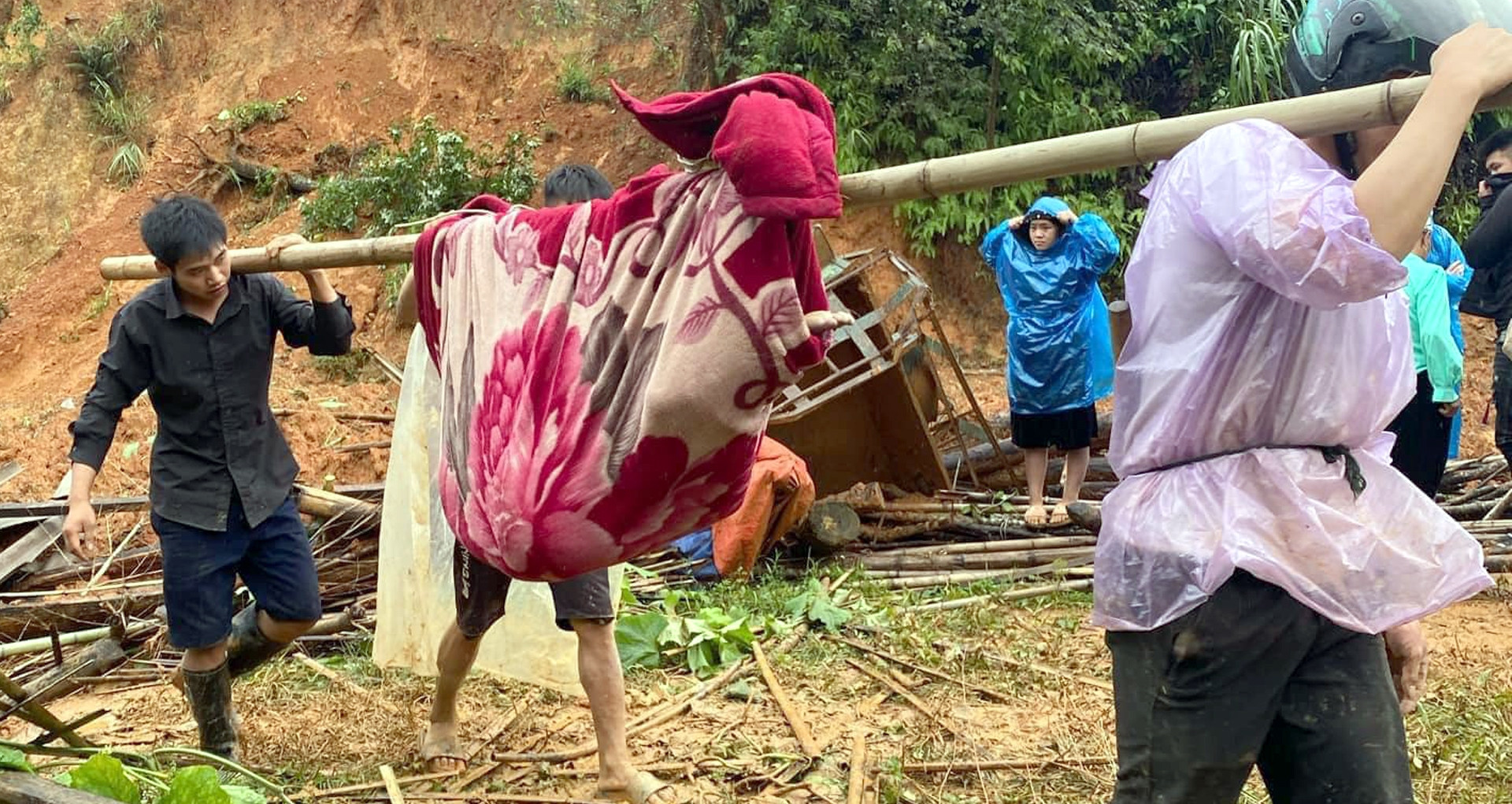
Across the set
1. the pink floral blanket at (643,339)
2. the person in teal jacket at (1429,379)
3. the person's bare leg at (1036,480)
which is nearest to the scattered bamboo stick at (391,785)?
the pink floral blanket at (643,339)

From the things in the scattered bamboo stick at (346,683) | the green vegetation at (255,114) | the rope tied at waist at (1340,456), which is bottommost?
the scattered bamboo stick at (346,683)

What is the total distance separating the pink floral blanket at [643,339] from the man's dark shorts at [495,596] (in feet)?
1.53

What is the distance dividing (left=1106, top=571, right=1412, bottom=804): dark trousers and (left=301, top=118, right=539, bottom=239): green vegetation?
929 centimetres

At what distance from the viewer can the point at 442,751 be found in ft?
12.6

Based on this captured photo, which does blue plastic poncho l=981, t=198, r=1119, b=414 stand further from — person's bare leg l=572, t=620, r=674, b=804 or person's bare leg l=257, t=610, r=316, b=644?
person's bare leg l=257, t=610, r=316, b=644

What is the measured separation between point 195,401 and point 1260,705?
317 centimetres

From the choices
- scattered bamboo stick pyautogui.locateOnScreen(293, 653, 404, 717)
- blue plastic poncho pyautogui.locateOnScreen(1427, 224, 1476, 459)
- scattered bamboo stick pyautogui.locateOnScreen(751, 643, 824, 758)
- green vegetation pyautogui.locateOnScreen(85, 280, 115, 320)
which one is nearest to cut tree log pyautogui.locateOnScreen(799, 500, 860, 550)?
scattered bamboo stick pyautogui.locateOnScreen(751, 643, 824, 758)

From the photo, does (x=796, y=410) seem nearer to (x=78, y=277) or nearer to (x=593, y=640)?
(x=593, y=640)

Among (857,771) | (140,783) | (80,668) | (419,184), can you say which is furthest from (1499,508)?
(419,184)

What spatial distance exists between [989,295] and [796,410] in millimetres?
5614

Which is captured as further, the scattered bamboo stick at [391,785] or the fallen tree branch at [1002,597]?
the fallen tree branch at [1002,597]

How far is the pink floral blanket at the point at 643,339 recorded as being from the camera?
2.21 meters

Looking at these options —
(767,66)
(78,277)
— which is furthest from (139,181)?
(767,66)

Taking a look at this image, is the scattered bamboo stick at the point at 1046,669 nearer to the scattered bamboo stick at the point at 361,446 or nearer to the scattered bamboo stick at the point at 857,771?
the scattered bamboo stick at the point at 857,771
